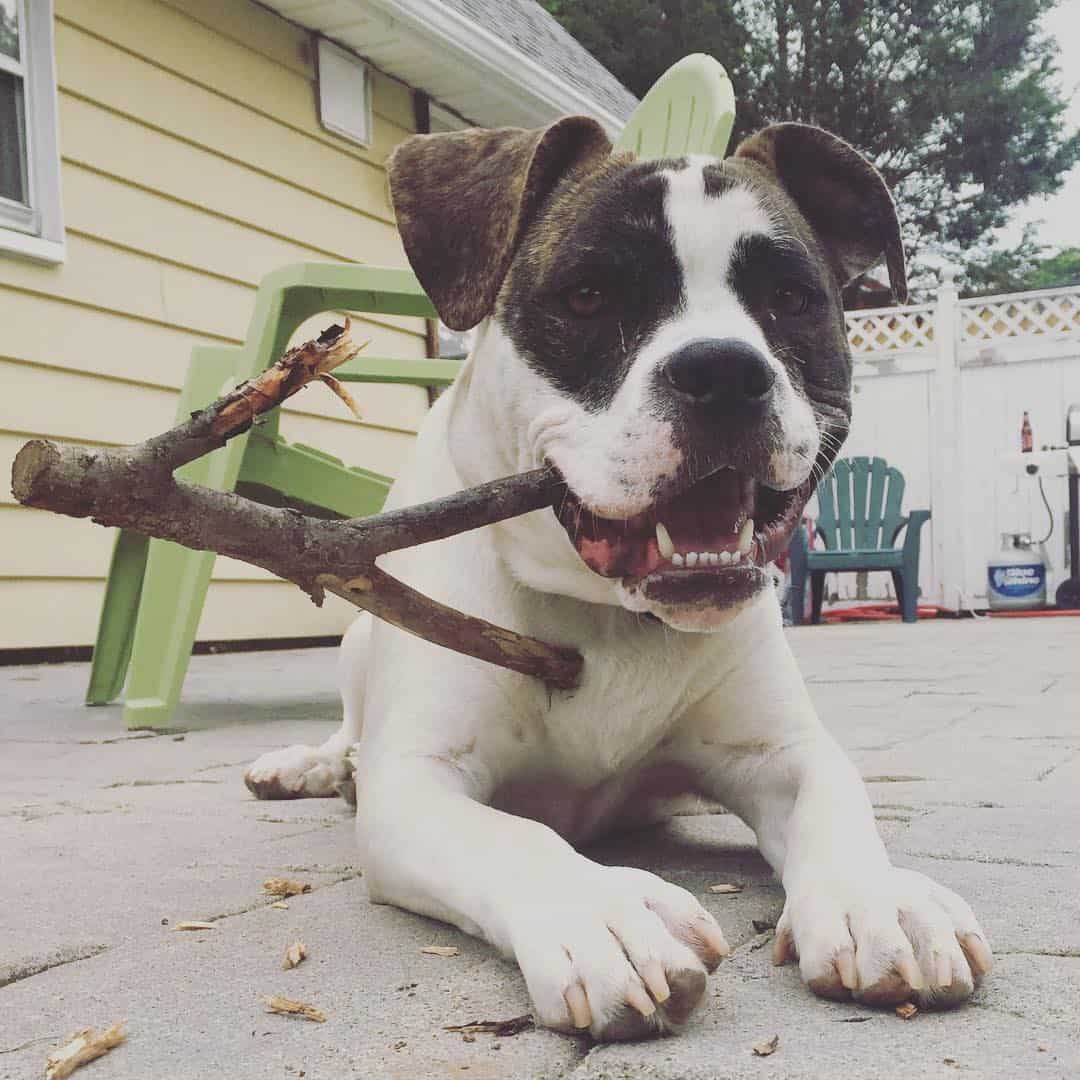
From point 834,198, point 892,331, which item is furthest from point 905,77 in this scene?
point 834,198

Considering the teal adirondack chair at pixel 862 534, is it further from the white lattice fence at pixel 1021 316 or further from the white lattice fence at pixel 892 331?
the white lattice fence at pixel 1021 316

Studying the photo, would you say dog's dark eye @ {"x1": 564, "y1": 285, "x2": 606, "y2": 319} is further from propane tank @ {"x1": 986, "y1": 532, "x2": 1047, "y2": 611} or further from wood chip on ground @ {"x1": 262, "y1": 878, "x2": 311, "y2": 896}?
propane tank @ {"x1": 986, "y1": 532, "x2": 1047, "y2": 611}

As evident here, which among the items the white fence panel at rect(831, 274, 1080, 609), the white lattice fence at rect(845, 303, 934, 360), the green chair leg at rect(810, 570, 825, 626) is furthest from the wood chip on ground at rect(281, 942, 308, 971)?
the white lattice fence at rect(845, 303, 934, 360)

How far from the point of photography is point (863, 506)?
409 inches

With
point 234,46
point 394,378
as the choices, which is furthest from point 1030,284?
point 394,378

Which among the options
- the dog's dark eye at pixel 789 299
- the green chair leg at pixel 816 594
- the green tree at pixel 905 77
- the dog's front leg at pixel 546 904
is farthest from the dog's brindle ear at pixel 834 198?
the green tree at pixel 905 77

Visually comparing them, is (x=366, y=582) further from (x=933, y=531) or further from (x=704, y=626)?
(x=933, y=531)

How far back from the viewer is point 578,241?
5.90 feet

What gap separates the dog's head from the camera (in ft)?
5.30

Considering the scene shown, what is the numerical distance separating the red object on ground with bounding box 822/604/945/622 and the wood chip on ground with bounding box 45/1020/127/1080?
31.4 feet

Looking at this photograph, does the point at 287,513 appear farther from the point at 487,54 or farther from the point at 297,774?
the point at 487,54

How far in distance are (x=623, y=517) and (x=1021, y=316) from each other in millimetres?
10849

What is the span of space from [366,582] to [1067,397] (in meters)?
11.0

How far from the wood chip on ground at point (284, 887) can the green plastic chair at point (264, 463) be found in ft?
4.85
